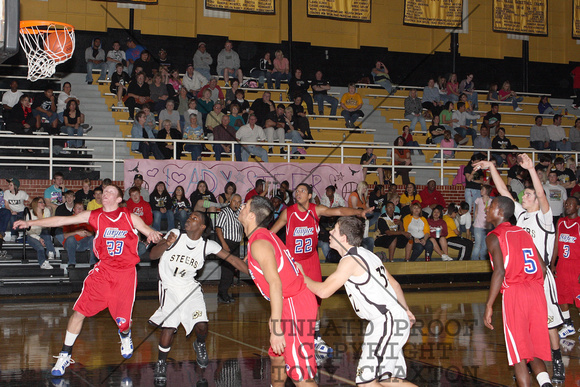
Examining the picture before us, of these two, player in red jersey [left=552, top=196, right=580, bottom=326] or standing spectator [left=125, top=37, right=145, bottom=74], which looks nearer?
player in red jersey [left=552, top=196, right=580, bottom=326]

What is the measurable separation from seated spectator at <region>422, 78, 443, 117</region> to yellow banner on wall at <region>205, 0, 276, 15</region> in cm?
638

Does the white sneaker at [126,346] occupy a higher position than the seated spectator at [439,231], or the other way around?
the seated spectator at [439,231]

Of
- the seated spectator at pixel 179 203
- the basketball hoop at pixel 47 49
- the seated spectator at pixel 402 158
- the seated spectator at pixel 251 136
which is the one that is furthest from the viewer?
the seated spectator at pixel 402 158

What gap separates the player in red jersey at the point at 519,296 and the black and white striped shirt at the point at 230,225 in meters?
7.68

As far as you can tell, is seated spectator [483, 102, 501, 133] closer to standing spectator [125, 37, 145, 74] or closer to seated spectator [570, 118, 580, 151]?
seated spectator [570, 118, 580, 151]

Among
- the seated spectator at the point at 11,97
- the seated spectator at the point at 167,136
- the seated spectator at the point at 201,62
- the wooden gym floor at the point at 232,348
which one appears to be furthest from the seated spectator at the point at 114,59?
the wooden gym floor at the point at 232,348

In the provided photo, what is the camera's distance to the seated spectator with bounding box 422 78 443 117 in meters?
21.6

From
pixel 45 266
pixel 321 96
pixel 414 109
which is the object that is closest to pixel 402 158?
pixel 414 109

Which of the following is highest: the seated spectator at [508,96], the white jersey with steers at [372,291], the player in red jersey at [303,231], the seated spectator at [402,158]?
the seated spectator at [508,96]

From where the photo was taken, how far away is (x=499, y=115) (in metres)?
21.6

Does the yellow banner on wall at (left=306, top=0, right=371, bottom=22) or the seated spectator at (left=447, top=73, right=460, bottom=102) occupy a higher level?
the yellow banner on wall at (left=306, top=0, right=371, bottom=22)

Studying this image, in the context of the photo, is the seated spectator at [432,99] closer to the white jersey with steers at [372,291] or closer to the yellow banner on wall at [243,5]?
the yellow banner on wall at [243,5]

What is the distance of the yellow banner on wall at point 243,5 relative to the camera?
62.1ft

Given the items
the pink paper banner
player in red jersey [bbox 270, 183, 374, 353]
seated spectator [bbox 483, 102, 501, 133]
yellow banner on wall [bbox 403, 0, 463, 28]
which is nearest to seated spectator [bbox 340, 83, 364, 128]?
yellow banner on wall [bbox 403, 0, 463, 28]
